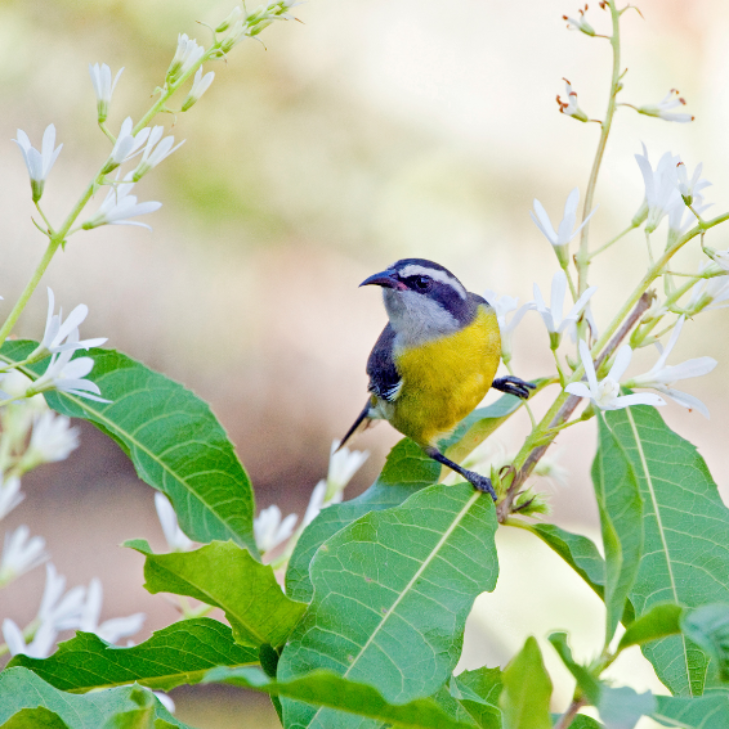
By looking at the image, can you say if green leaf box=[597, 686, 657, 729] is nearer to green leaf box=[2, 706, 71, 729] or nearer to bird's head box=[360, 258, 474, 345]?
green leaf box=[2, 706, 71, 729]

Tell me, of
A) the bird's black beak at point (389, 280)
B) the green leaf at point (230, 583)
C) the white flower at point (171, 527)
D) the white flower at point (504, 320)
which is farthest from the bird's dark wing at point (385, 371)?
the green leaf at point (230, 583)

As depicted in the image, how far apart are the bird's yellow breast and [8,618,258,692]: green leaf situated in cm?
83


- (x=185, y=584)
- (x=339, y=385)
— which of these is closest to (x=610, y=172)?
(x=339, y=385)

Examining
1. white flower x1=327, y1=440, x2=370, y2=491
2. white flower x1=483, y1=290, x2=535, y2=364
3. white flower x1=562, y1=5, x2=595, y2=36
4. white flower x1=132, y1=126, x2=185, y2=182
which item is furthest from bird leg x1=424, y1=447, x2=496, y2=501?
white flower x1=562, y1=5, x2=595, y2=36

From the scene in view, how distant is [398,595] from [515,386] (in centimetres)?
81

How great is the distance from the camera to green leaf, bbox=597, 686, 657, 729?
26.7 inches

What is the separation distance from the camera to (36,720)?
861 mm

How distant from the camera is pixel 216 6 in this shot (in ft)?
17.2

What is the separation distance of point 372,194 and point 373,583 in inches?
192

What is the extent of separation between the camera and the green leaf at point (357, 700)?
2.35ft

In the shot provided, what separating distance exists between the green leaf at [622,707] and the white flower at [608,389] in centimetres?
42

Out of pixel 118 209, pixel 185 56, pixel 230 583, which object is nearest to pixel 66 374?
pixel 118 209

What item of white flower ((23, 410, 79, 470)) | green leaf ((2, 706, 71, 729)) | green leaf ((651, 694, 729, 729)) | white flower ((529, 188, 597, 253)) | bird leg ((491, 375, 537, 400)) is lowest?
green leaf ((2, 706, 71, 729))

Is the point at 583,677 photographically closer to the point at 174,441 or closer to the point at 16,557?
the point at 174,441
